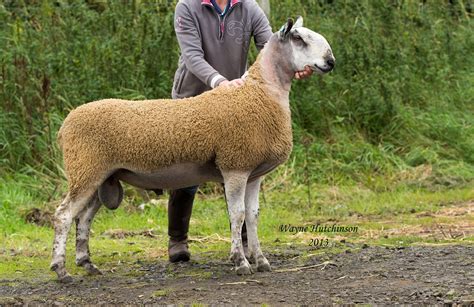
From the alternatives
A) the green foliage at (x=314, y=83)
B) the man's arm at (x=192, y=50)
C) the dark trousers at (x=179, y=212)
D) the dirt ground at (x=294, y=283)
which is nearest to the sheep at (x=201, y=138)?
the man's arm at (x=192, y=50)

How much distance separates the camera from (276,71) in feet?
21.4

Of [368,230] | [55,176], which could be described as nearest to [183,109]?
[368,230]

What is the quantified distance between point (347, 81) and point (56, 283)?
5.73 metres

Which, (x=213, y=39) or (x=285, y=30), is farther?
(x=213, y=39)

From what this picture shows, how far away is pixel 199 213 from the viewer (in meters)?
9.21

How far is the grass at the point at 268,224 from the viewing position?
24.6ft

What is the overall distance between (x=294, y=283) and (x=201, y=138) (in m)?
1.13

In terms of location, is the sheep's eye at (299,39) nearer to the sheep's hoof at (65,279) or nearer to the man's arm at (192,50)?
the man's arm at (192,50)

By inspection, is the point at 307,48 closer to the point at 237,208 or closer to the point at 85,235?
the point at 237,208

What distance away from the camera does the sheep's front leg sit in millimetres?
6258

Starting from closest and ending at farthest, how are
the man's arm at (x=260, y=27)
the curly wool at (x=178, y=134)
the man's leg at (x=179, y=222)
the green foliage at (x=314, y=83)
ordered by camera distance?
the curly wool at (x=178, y=134) → the man's arm at (x=260, y=27) → the man's leg at (x=179, y=222) → the green foliage at (x=314, y=83)

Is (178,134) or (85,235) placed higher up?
(178,134)

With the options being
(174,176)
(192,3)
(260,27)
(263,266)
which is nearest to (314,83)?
(260,27)

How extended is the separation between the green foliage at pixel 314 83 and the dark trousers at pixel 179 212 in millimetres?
2702
